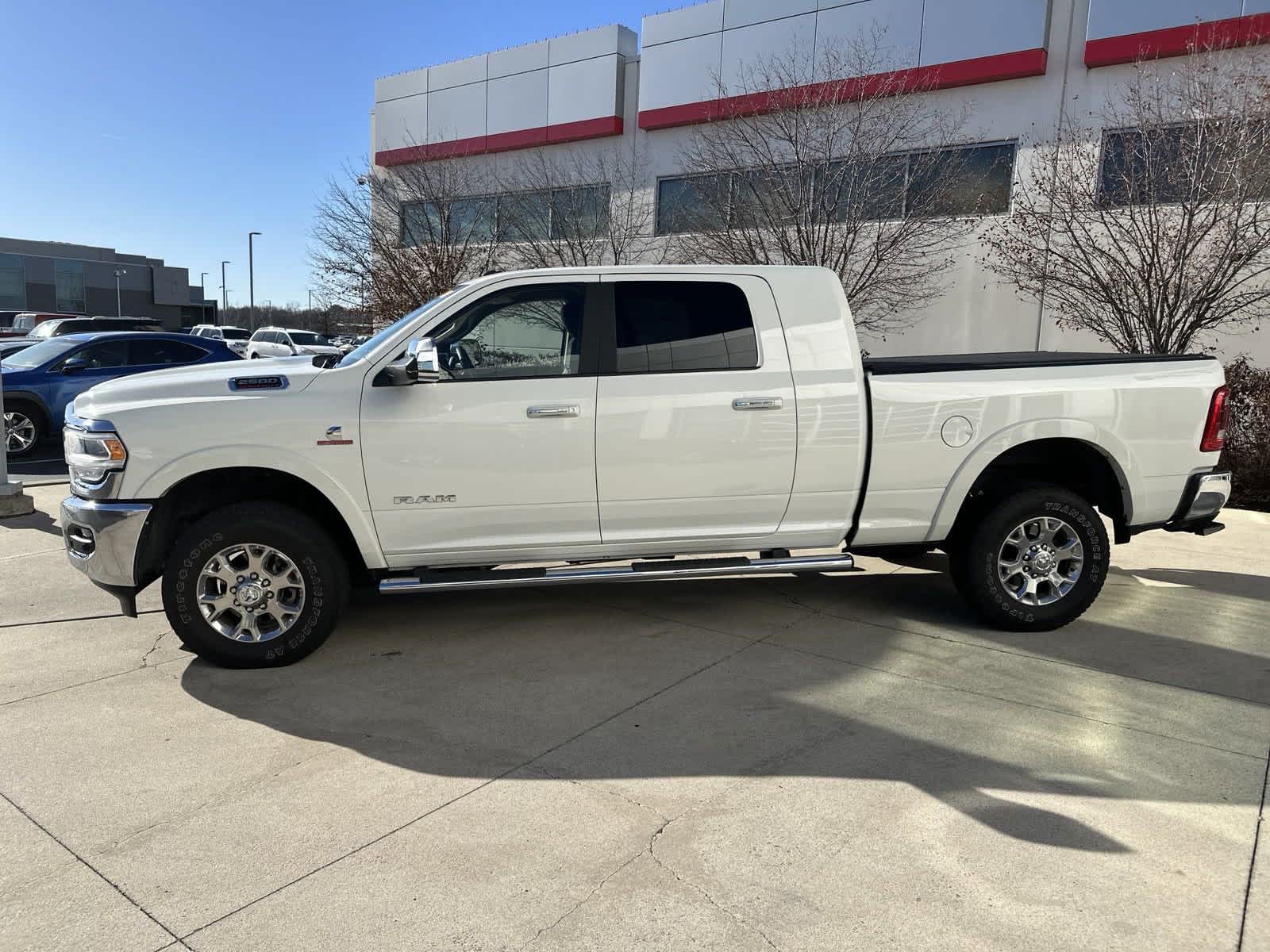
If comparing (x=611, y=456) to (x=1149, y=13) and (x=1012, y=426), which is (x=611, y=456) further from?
(x=1149, y=13)

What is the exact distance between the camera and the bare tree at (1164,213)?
10352mm

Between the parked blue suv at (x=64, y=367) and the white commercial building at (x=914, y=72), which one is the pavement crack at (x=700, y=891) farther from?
the white commercial building at (x=914, y=72)

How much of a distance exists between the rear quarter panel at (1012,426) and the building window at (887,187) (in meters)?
9.23

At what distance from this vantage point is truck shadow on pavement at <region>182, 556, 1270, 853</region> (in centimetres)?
363

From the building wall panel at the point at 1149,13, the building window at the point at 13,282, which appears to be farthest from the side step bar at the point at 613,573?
the building window at the point at 13,282

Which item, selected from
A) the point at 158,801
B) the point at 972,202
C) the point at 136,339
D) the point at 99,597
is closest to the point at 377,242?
the point at 136,339

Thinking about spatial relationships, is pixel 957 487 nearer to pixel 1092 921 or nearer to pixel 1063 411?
pixel 1063 411

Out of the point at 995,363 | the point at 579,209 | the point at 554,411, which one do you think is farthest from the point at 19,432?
the point at 995,363

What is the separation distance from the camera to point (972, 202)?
48.8 feet

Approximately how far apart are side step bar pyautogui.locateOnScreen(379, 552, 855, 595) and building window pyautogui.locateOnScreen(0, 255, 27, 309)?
76881 mm

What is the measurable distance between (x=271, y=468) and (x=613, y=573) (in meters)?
1.87

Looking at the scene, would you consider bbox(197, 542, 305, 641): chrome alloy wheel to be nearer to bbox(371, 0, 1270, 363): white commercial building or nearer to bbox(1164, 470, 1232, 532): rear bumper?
bbox(1164, 470, 1232, 532): rear bumper

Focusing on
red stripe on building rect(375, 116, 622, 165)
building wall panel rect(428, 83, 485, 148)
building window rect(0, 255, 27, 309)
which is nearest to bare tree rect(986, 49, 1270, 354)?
red stripe on building rect(375, 116, 622, 165)

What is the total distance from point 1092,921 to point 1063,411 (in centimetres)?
324
